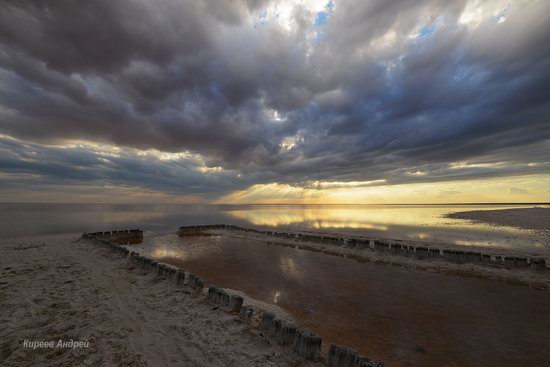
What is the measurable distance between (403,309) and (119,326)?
385 inches

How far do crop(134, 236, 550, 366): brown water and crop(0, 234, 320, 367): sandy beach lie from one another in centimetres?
269

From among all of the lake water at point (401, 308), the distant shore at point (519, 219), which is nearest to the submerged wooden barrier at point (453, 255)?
the lake water at point (401, 308)

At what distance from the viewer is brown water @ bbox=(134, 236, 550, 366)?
6379 mm

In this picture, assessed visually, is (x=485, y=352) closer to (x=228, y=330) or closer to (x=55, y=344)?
(x=228, y=330)

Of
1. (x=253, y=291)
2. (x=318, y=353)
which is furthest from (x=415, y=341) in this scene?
(x=253, y=291)

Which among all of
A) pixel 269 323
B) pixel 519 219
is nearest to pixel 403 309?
pixel 269 323

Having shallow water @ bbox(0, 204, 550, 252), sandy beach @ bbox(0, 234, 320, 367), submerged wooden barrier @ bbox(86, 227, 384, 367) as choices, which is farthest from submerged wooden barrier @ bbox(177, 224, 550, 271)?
sandy beach @ bbox(0, 234, 320, 367)

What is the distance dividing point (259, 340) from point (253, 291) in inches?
196

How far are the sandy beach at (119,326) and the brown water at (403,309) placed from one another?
2.69 metres

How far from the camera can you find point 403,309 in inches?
353

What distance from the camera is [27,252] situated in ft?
55.8

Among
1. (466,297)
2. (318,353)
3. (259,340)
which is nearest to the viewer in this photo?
(318,353)

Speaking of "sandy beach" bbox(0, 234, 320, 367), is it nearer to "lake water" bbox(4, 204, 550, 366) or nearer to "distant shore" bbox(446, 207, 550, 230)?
"lake water" bbox(4, 204, 550, 366)

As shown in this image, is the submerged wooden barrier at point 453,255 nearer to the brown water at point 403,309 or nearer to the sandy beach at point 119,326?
the brown water at point 403,309
